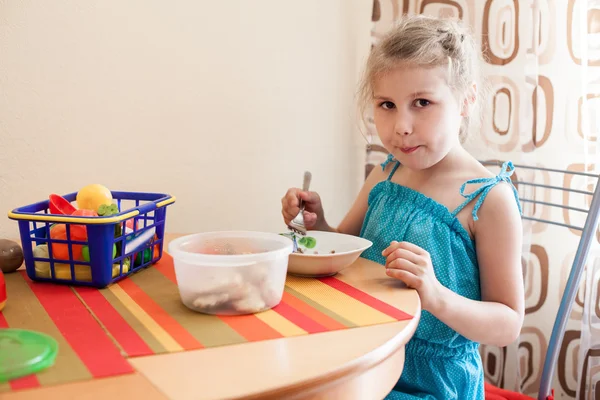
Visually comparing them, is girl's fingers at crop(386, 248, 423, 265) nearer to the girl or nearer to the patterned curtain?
the girl

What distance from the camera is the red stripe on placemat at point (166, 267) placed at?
885 millimetres

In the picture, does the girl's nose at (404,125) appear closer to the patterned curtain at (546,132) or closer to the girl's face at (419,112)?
the girl's face at (419,112)

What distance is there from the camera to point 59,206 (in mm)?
899

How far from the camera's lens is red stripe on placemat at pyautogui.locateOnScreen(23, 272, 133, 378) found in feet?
1.83

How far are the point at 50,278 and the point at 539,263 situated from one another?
1.13m

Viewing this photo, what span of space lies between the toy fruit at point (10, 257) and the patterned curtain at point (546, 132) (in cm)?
107

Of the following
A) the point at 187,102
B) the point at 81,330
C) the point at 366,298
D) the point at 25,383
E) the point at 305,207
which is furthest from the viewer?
the point at 187,102

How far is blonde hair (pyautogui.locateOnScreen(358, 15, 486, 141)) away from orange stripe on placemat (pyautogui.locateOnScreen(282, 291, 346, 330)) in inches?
18.4

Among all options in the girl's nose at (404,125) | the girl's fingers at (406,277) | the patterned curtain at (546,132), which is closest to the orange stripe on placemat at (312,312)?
the girl's fingers at (406,277)

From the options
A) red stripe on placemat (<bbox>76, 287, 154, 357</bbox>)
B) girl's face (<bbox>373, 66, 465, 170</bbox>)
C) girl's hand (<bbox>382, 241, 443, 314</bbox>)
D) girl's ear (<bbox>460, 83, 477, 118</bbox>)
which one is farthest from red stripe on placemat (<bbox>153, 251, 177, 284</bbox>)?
girl's ear (<bbox>460, 83, 477, 118</bbox>)

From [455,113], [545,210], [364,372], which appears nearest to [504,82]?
[545,210]

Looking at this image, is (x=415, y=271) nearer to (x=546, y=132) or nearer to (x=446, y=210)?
(x=446, y=210)

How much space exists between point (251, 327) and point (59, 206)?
423 mm

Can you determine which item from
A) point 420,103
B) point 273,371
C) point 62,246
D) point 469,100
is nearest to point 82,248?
point 62,246
